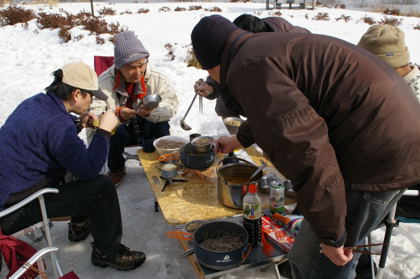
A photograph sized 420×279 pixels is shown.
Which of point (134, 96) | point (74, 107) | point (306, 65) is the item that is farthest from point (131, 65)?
point (306, 65)

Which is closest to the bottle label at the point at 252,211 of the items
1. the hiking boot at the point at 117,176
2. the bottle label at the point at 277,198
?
the bottle label at the point at 277,198

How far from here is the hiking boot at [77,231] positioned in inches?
114

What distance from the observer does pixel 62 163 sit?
7.50 ft

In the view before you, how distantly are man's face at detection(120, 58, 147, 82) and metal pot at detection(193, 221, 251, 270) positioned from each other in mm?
1976

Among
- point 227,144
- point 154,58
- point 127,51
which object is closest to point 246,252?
point 227,144

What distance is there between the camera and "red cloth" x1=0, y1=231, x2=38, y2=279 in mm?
1911

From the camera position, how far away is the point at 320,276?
1.64 meters

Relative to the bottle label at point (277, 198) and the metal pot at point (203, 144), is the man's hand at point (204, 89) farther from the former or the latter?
the bottle label at point (277, 198)

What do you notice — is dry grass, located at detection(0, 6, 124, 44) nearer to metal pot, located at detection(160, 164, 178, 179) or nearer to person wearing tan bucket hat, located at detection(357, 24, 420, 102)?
metal pot, located at detection(160, 164, 178, 179)

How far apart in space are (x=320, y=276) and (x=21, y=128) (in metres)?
1.91

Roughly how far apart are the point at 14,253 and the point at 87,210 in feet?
1.97

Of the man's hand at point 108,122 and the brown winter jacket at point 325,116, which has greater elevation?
the brown winter jacket at point 325,116

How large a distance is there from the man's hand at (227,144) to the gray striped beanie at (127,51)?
1.40 m

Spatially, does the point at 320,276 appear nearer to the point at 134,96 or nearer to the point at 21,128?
the point at 21,128
